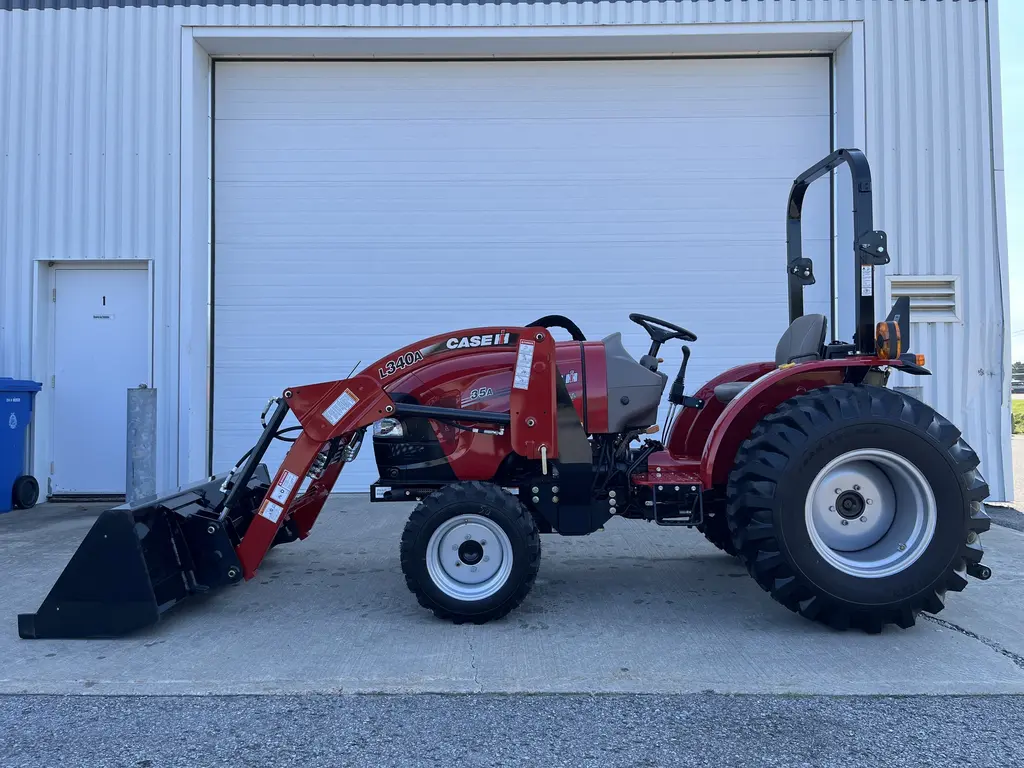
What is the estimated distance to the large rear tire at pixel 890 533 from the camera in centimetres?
366

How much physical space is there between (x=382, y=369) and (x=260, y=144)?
4.89m

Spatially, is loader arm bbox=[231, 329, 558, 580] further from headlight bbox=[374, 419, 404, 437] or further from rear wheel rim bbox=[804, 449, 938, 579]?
rear wheel rim bbox=[804, 449, 938, 579]

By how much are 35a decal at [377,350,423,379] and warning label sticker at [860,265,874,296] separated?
7.46 ft

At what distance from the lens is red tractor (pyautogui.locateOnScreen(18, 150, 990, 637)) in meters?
3.67

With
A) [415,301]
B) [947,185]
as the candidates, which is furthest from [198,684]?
[947,185]

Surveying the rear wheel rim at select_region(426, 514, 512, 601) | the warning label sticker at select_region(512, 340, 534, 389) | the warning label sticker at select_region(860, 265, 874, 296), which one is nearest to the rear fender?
the warning label sticker at select_region(860, 265, 874, 296)

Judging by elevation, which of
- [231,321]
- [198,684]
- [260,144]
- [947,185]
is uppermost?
[260,144]

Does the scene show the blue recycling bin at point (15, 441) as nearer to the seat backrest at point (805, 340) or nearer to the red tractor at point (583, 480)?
the red tractor at point (583, 480)

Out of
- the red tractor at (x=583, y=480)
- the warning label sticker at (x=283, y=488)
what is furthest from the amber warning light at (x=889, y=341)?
the warning label sticker at (x=283, y=488)

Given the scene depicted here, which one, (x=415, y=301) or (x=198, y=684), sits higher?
(x=415, y=301)

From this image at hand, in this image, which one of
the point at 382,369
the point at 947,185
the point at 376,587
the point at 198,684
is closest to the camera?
the point at 198,684

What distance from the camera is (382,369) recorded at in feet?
13.4

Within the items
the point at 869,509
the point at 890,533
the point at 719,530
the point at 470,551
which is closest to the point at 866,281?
the point at 869,509

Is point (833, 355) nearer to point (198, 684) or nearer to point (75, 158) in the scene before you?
point (198, 684)
